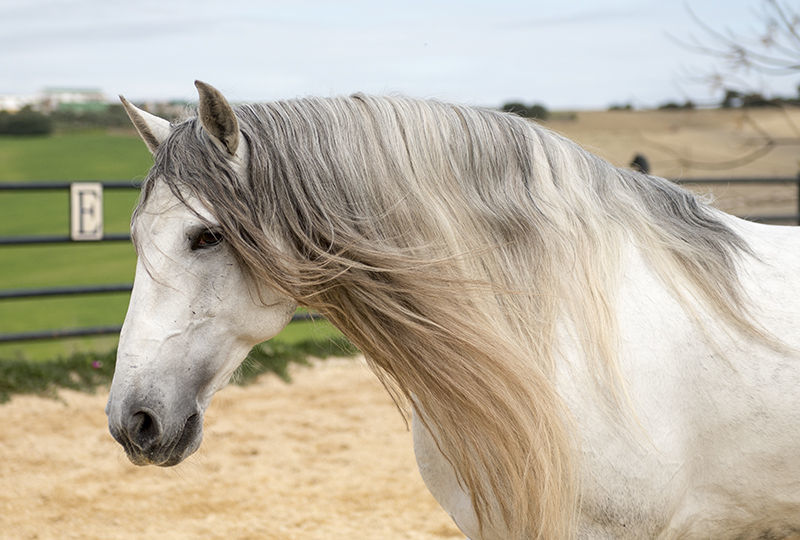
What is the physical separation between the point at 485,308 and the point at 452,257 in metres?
0.14

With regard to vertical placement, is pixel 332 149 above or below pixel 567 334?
above

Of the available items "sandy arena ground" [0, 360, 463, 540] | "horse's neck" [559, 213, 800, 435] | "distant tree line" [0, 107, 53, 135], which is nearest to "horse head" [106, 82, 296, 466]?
"horse's neck" [559, 213, 800, 435]

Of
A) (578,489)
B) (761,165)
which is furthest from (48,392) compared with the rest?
(761,165)

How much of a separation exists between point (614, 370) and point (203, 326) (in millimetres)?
856

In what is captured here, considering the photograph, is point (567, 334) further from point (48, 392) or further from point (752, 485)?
point (48, 392)

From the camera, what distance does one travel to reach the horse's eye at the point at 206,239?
1495 mm

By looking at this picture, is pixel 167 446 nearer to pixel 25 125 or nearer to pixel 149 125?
pixel 149 125

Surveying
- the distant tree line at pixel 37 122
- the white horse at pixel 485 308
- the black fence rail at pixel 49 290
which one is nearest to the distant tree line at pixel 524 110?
the white horse at pixel 485 308

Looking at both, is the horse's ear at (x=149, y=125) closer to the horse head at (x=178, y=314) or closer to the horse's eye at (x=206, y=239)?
the horse head at (x=178, y=314)

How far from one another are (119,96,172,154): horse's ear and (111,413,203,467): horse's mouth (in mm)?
609

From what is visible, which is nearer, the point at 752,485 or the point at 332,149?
the point at 332,149

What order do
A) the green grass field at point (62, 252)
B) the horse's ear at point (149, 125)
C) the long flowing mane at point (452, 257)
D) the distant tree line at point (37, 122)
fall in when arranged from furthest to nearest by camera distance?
the distant tree line at point (37, 122) → the green grass field at point (62, 252) → the horse's ear at point (149, 125) → the long flowing mane at point (452, 257)

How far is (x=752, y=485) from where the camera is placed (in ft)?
5.59

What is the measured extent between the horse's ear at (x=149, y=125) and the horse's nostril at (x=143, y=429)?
583mm
